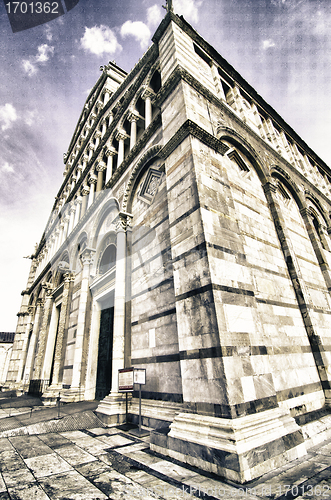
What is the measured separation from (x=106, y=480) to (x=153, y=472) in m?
0.65

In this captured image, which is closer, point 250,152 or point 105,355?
point 250,152

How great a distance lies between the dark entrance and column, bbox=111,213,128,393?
2286mm

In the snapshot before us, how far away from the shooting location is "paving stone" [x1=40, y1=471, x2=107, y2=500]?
102 inches

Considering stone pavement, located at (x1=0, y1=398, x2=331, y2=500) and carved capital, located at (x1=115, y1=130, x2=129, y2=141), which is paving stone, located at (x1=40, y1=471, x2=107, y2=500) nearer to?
stone pavement, located at (x1=0, y1=398, x2=331, y2=500)

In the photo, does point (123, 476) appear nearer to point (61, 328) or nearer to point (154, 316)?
point (154, 316)

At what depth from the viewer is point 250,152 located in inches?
352

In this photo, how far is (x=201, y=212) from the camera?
187 inches

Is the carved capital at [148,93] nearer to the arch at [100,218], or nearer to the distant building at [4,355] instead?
the arch at [100,218]

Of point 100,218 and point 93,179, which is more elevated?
point 93,179

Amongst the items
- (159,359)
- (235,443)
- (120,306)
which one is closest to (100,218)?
(120,306)

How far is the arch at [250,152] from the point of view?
27.5 feet

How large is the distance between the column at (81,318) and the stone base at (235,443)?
6470 mm

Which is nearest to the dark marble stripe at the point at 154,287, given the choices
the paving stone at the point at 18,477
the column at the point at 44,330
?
the paving stone at the point at 18,477

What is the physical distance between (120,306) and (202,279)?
13.3 ft
